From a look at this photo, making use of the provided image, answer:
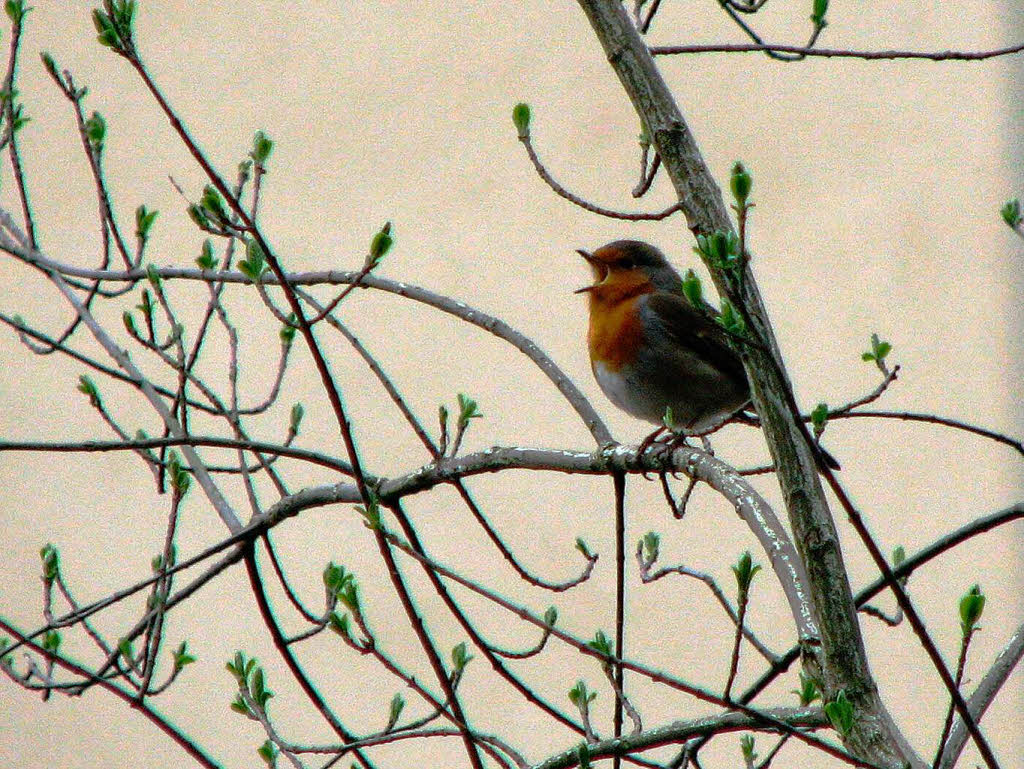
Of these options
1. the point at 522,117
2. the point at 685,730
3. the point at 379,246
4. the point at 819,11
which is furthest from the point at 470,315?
→ the point at 685,730

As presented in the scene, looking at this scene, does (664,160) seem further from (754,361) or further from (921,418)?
(921,418)

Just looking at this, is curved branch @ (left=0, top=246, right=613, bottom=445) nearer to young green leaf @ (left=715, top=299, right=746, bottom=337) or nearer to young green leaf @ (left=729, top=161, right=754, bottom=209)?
young green leaf @ (left=715, top=299, right=746, bottom=337)

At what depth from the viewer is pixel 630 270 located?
309 centimetres

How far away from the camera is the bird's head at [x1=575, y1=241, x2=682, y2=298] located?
3.02m

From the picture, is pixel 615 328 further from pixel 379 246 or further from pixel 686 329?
pixel 379 246

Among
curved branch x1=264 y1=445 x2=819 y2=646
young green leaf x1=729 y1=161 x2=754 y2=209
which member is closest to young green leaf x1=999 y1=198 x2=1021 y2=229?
curved branch x1=264 y1=445 x2=819 y2=646

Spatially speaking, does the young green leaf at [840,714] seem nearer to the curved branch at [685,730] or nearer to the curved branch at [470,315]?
the curved branch at [685,730]

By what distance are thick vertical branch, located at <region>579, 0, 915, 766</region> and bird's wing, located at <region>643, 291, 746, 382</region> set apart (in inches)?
54.6

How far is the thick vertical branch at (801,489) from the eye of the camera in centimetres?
128

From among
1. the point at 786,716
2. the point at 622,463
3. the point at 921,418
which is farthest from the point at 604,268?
the point at 786,716

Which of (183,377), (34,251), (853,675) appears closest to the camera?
(853,675)

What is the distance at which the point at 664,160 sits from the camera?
1.42 meters

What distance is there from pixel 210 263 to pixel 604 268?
1.29m

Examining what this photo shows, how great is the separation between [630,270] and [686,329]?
0.29m
